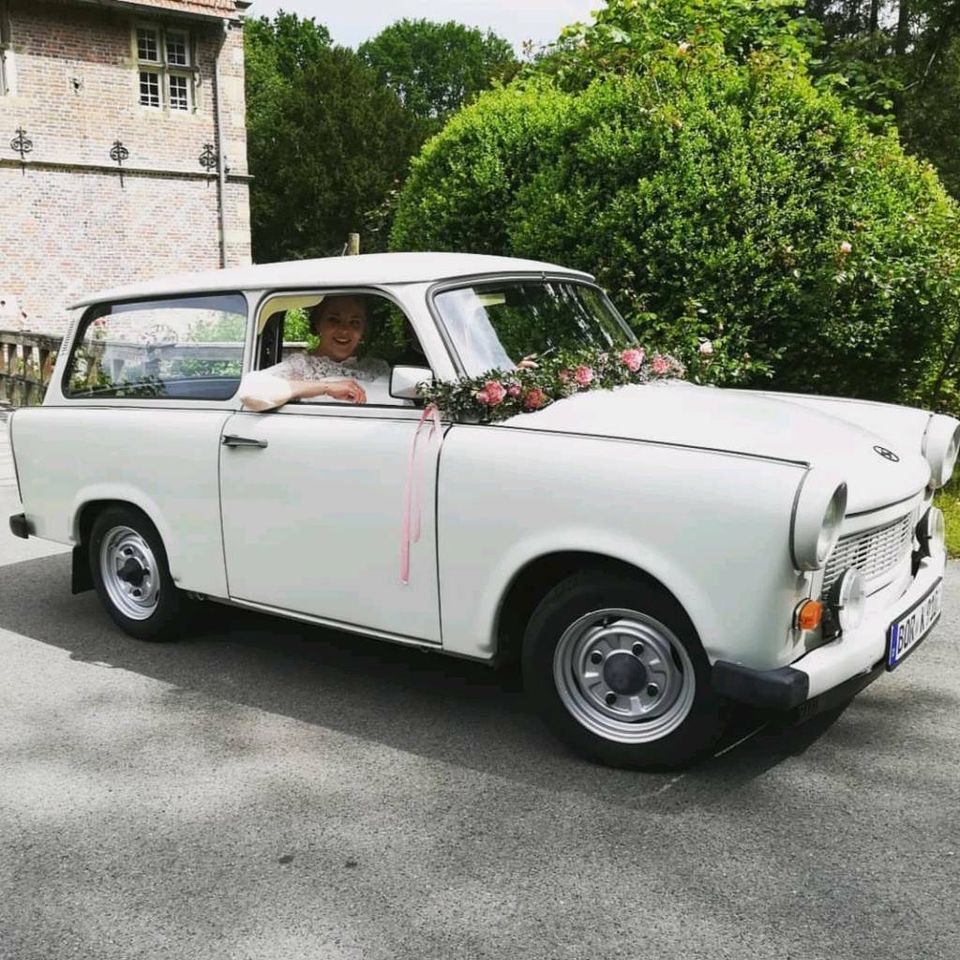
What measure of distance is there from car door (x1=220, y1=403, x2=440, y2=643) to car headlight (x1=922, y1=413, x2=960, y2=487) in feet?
6.96

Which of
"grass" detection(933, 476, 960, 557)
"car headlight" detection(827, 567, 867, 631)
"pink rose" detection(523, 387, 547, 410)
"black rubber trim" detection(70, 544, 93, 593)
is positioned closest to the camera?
"car headlight" detection(827, 567, 867, 631)

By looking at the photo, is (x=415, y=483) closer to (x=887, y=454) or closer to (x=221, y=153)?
(x=887, y=454)

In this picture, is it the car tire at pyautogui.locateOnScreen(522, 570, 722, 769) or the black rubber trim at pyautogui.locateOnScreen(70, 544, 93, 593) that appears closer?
the car tire at pyautogui.locateOnScreen(522, 570, 722, 769)

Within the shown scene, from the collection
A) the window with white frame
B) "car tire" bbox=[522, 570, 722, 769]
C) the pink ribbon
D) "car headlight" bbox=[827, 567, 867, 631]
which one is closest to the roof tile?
the window with white frame

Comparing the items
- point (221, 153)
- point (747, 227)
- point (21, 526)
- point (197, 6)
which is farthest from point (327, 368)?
point (197, 6)

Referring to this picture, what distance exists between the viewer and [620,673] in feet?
11.9

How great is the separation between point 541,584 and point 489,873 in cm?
113

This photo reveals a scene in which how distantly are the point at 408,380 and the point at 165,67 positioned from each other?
21987 millimetres

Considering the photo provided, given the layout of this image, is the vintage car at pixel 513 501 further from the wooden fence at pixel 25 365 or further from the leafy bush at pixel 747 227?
the wooden fence at pixel 25 365

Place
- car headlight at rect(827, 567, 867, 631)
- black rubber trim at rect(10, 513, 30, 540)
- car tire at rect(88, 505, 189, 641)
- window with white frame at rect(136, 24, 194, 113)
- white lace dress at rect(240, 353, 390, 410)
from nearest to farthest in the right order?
car headlight at rect(827, 567, 867, 631), white lace dress at rect(240, 353, 390, 410), car tire at rect(88, 505, 189, 641), black rubber trim at rect(10, 513, 30, 540), window with white frame at rect(136, 24, 194, 113)

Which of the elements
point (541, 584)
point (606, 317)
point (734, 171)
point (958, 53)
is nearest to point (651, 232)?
point (734, 171)

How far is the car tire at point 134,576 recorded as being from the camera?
202 inches

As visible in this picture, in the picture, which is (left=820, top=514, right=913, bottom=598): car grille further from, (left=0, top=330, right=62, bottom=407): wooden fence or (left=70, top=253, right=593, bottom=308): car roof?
(left=0, top=330, right=62, bottom=407): wooden fence

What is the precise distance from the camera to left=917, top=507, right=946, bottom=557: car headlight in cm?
434
